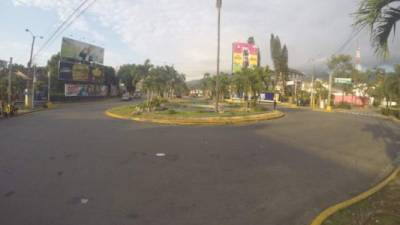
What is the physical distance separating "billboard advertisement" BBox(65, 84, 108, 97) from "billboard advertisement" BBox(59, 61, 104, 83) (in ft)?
3.61

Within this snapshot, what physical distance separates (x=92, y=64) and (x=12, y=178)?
52902mm

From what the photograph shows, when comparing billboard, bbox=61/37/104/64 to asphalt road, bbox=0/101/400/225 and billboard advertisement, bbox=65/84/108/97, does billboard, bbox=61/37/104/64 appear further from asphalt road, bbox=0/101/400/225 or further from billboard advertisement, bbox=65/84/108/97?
asphalt road, bbox=0/101/400/225

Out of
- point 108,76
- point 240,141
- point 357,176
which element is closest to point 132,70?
point 108,76

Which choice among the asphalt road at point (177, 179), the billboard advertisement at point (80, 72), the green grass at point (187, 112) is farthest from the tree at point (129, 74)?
the asphalt road at point (177, 179)

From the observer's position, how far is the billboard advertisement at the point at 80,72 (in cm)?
4778

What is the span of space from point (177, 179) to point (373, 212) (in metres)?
3.84

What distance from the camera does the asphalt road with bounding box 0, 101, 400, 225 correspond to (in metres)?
4.96

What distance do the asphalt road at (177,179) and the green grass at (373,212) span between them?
423 mm

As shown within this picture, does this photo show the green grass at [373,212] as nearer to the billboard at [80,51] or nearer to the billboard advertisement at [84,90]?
the billboard advertisement at [84,90]

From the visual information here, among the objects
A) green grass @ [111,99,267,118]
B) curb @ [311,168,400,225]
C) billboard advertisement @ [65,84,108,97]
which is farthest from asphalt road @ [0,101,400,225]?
billboard advertisement @ [65,84,108,97]

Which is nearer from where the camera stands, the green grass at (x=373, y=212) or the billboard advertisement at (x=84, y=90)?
the green grass at (x=373, y=212)

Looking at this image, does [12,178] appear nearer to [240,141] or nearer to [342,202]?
[342,202]

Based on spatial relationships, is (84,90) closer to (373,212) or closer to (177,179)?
(177,179)

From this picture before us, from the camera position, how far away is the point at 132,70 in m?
78.3
